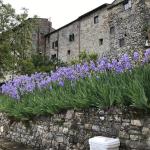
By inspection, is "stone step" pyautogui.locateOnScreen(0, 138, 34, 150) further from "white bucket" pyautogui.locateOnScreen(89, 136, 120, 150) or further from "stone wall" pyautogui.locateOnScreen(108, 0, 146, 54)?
"stone wall" pyautogui.locateOnScreen(108, 0, 146, 54)

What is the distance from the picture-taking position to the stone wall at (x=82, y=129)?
6691 millimetres

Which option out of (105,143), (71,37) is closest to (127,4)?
(71,37)

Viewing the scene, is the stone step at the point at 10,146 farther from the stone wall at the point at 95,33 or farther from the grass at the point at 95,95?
the stone wall at the point at 95,33

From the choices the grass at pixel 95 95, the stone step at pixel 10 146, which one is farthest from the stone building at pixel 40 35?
the grass at pixel 95 95

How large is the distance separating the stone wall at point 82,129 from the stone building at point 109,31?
21.9m

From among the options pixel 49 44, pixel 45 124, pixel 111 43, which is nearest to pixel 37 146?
pixel 45 124

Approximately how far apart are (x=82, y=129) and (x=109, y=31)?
91.6ft

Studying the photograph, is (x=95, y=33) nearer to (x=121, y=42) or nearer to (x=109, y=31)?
(x=109, y=31)

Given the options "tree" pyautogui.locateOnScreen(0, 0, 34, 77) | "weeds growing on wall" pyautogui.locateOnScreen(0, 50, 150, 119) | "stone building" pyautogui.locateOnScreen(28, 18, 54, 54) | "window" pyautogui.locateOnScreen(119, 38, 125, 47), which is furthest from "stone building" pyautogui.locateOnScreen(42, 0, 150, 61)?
"weeds growing on wall" pyautogui.locateOnScreen(0, 50, 150, 119)

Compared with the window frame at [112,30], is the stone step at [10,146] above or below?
below

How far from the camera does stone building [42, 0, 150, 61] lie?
104 feet

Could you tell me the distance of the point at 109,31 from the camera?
35.5 m

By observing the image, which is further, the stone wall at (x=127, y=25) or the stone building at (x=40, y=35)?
the stone building at (x=40, y=35)

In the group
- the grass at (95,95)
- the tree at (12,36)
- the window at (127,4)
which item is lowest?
the grass at (95,95)
